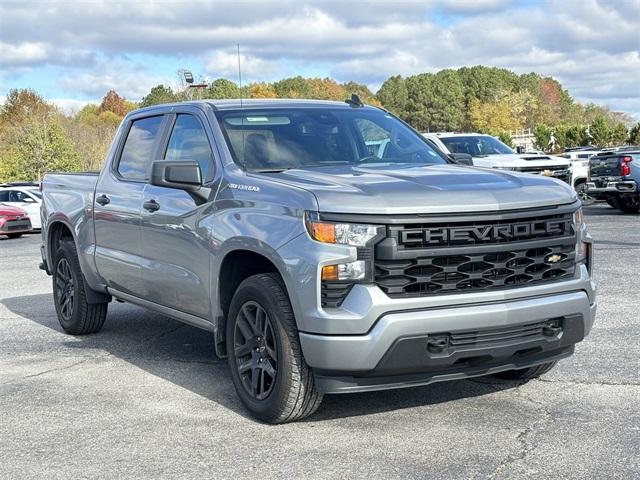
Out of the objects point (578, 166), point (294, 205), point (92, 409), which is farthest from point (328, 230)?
point (578, 166)

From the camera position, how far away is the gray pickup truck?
15.2 feet

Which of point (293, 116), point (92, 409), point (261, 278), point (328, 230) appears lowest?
point (92, 409)

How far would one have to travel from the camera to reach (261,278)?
5102mm

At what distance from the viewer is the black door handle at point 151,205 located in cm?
628

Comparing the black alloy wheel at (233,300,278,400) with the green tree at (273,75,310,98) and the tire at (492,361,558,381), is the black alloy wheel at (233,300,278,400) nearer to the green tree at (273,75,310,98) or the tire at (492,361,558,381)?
the tire at (492,361,558,381)

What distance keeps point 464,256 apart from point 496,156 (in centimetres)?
1506

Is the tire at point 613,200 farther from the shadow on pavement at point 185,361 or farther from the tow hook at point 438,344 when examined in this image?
the tow hook at point 438,344

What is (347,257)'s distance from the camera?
4621mm

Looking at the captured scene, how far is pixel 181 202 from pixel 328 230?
1.62 m

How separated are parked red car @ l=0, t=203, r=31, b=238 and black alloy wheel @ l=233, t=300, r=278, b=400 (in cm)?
1961

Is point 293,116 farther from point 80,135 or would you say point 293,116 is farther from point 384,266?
point 80,135

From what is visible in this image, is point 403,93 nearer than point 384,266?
No

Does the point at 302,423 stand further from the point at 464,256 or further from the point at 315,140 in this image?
the point at 315,140

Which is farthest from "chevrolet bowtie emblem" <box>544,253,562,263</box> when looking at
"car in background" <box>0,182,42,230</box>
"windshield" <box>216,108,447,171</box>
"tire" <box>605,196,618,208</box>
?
"car in background" <box>0,182,42,230</box>
